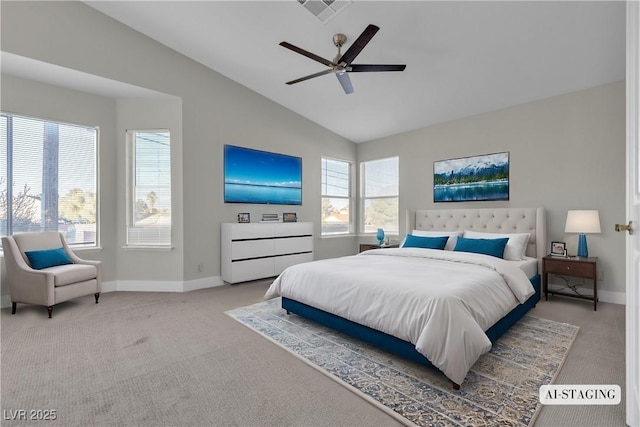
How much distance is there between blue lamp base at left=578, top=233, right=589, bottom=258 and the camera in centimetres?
375

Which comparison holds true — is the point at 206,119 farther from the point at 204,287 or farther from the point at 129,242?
the point at 204,287

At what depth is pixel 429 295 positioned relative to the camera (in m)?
2.13

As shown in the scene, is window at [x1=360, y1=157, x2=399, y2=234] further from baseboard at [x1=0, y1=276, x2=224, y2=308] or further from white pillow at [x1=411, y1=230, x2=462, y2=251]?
baseboard at [x1=0, y1=276, x2=224, y2=308]

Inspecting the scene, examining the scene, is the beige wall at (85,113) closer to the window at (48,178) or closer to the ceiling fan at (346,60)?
the window at (48,178)

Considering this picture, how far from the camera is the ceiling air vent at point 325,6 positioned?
2.80 m

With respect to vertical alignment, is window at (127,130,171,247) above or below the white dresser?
above

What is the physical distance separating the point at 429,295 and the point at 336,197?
4.41 metres

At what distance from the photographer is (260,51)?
4.00 m

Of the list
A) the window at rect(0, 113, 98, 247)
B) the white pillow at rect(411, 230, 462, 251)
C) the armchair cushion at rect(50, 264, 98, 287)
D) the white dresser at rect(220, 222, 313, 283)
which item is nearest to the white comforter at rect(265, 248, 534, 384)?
the white pillow at rect(411, 230, 462, 251)

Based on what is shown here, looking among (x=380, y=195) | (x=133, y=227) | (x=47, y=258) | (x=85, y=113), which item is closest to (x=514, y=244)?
(x=380, y=195)

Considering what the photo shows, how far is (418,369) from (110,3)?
194 inches

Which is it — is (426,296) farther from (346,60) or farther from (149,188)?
(149,188)

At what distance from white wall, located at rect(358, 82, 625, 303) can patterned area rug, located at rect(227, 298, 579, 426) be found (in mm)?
1588

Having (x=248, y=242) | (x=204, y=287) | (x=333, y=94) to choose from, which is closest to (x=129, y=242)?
(x=204, y=287)
